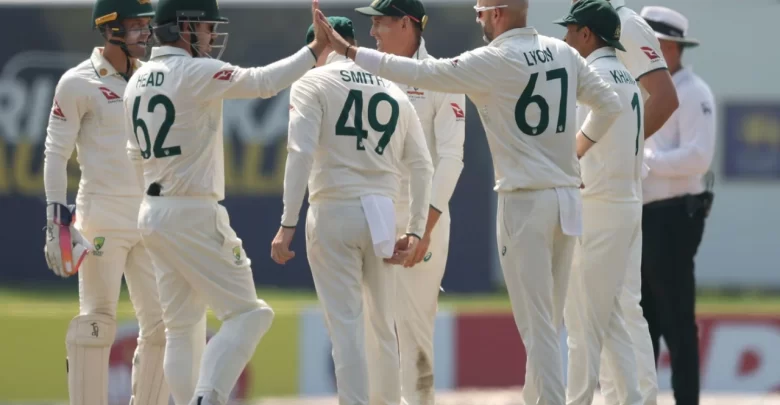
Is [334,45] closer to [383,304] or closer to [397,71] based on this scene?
[397,71]

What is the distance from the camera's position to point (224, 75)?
18.1 ft

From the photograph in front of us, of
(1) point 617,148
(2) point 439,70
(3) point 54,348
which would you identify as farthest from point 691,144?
(3) point 54,348

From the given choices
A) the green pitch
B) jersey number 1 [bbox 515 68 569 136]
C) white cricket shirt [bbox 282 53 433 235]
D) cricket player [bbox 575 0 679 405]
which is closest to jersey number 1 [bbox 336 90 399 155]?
white cricket shirt [bbox 282 53 433 235]

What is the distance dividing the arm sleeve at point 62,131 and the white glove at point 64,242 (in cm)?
7

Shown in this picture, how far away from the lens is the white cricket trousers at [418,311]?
20.9ft

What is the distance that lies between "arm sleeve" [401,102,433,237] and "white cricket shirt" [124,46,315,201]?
2.05 ft

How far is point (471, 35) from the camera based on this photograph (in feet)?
34.6

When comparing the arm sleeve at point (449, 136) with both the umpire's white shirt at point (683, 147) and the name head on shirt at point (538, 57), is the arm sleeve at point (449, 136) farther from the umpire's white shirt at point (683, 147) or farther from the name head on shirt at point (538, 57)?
the umpire's white shirt at point (683, 147)

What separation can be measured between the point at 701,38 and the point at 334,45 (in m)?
5.82

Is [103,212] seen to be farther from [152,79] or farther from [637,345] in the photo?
[637,345]

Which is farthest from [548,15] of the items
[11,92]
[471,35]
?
[11,92]

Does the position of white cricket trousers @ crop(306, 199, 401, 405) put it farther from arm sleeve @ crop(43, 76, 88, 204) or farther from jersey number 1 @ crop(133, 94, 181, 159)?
arm sleeve @ crop(43, 76, 88, 204)

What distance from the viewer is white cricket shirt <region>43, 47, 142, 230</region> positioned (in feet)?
20.4

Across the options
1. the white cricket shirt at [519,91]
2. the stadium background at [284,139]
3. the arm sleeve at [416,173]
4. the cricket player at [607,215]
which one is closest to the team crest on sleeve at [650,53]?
the cricket player at [607,215]
